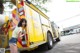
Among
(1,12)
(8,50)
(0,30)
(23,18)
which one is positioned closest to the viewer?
(8,50)

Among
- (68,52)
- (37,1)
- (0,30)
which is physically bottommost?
(68,52)

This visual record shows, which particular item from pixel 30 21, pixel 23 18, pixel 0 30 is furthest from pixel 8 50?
pixel 30 21

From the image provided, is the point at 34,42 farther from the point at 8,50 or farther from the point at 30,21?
the point at 8,50

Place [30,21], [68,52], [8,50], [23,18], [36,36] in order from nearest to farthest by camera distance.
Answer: [8,50] → [23,18] → [30,21] → [36,36] → [68,52]

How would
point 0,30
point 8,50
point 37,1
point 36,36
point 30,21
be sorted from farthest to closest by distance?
1. point 37,1
2. point 36,36
3. point 30,21
4. point 0,30
5. point 8,50

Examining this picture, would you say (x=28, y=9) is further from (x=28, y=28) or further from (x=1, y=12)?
(x=1, y=12)

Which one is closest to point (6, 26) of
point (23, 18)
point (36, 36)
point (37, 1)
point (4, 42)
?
point (4, 42)

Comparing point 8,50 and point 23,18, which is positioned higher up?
point 23,18

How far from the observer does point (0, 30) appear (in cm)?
530

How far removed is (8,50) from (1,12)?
107 centimetres

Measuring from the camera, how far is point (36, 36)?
7207 millimetres

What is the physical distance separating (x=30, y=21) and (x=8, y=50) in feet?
7.78

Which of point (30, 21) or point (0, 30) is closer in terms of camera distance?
point (0, 30)

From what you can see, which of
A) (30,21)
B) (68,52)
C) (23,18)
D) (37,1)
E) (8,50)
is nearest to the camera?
(8,50)
